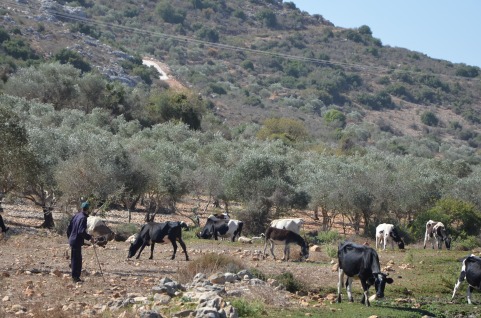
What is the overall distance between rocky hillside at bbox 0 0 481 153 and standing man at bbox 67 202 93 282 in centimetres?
7236

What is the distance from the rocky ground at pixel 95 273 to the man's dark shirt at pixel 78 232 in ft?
2.49

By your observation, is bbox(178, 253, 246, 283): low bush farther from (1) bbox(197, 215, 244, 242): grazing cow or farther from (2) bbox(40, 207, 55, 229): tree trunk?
(2) bbox(40, 207, 55, 229): tree trunk

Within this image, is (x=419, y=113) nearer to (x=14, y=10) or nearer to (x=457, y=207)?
(x=14, y=10)

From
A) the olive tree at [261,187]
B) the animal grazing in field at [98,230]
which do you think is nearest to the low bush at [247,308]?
the animal grazing in field at [98,230]

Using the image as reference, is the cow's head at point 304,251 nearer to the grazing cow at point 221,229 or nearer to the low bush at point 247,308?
the grazing cow at point 221,229

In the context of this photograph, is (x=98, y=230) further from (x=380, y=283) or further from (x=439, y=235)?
(x=439, y=235)

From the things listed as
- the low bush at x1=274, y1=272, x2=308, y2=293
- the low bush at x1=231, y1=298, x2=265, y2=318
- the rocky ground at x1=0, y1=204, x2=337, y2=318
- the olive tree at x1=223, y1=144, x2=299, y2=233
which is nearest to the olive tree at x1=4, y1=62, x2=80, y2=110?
the olive tree at x1=223, y1=144, x2=299, y2=233

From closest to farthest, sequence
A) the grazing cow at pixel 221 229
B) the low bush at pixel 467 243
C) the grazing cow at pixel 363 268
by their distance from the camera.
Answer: the grazing cow at pixel 363 268 < the grazing cow at pixel 221 229 < the low bush at pixel 467 243

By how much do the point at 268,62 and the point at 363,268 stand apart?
127m

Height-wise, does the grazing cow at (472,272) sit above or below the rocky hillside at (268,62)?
below

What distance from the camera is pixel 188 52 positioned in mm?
136125

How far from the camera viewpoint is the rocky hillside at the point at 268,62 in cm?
10444

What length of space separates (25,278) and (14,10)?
310ft

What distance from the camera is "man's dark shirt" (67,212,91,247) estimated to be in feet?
59.8
